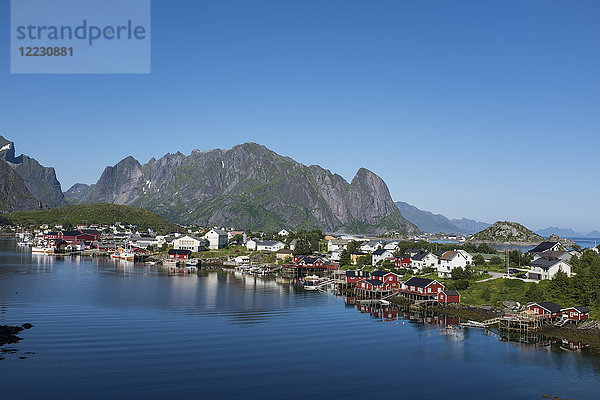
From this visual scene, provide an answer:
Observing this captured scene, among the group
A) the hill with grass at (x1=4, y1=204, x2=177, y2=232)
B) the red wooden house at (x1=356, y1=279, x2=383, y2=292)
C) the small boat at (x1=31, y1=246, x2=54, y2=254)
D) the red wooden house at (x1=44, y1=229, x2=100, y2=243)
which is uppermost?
the hill with grass at (x1=4, y1=204, x2=177, y2=232)

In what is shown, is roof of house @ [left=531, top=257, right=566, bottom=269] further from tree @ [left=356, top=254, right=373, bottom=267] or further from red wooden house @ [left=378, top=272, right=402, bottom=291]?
tree @ [left=356, top=254, right=373, bottom=267]

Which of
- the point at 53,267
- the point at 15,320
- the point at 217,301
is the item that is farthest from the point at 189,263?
the point at 15,320

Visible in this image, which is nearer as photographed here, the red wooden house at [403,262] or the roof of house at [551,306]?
the roof of house at [551,306]

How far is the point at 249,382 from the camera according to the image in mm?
24547

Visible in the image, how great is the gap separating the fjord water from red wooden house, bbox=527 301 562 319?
6695 mm

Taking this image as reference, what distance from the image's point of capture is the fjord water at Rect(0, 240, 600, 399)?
23953 mm

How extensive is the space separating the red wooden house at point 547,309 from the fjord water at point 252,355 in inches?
264

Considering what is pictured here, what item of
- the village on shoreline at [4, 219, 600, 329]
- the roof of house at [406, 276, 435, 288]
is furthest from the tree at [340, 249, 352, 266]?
the roof of house at [406, 276, 435, 288]

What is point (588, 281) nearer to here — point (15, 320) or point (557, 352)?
point (557, 352)

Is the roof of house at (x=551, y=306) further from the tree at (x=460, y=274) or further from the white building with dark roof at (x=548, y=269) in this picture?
the tree at (x=460, y=274)

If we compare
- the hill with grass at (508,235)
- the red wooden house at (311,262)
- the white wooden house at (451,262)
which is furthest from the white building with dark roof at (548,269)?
the hill with grass at (508,235)

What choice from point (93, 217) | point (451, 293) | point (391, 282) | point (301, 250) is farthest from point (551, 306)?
point (93, 217)

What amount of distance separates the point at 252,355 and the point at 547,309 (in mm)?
26386

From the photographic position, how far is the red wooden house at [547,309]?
40.5 meters
